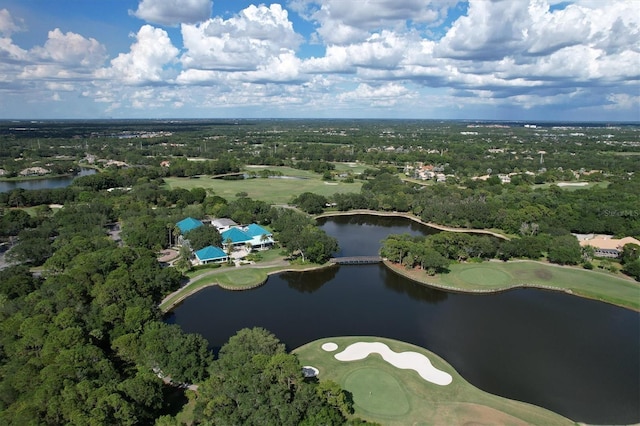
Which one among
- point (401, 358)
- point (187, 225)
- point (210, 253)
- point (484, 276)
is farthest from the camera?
point (187, 225)

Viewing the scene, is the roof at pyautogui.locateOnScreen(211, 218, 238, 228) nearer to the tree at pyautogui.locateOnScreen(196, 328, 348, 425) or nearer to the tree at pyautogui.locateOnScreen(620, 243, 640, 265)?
the tree at pyautogui.locateOnScreen(196, 328, 348, 425)

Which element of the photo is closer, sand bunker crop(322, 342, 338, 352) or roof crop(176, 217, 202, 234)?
sand bunker crop(322, 342, 338, 352)

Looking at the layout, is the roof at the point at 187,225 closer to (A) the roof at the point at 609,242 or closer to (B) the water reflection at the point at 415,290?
(B) the water reflection at the point at 415,290

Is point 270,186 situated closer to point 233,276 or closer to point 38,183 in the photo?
point 233,276

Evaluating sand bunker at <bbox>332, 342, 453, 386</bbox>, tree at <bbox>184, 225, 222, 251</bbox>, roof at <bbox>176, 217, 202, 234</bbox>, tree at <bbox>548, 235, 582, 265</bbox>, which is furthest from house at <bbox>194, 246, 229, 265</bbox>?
tree at <bbox>548, 235, 582, 265</bbox>

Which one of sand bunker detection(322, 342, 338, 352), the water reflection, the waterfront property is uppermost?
the waterfront property

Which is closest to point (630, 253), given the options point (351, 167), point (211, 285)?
point (211, 285)
